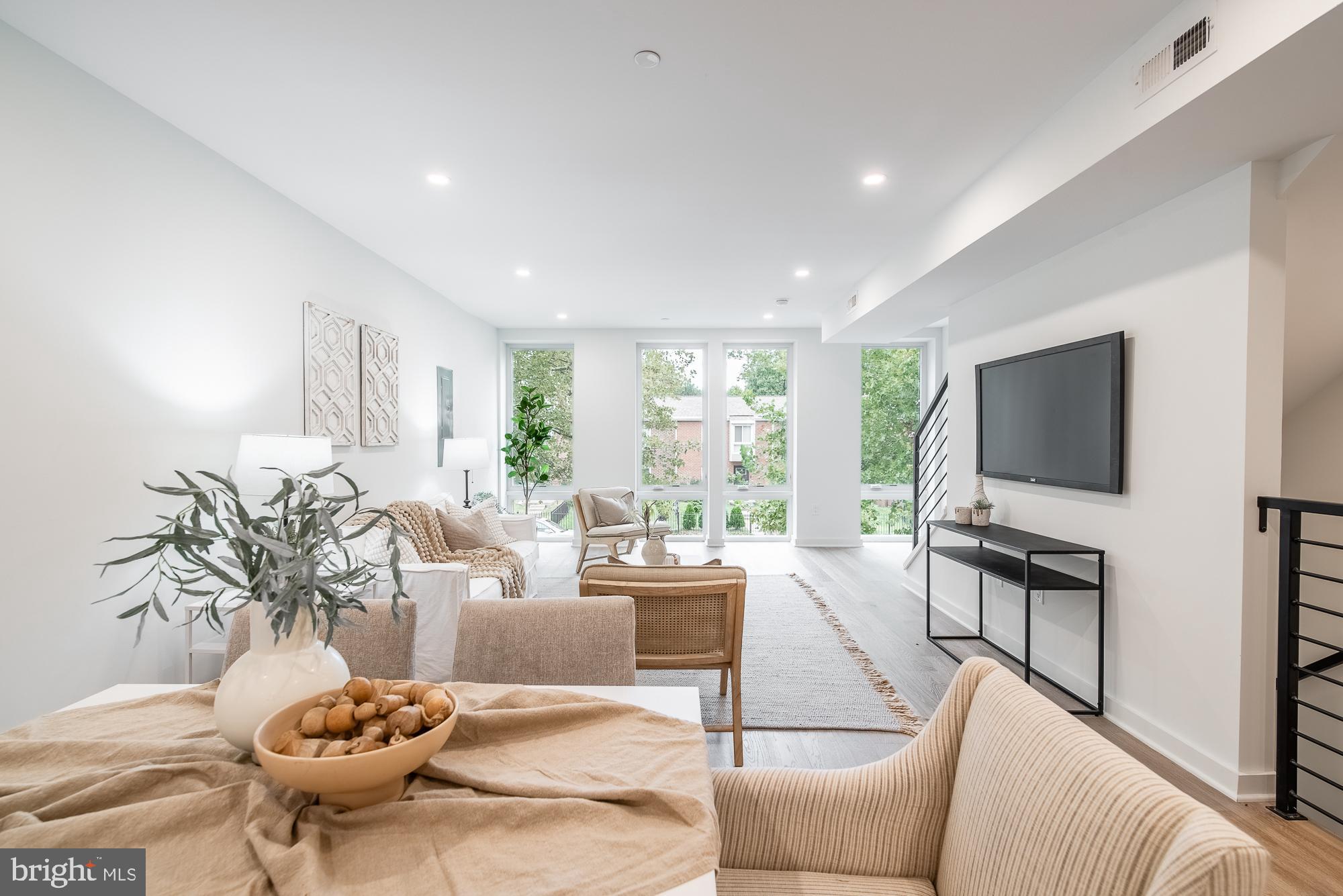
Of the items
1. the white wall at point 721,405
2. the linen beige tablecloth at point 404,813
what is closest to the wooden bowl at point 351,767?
the linen beige tablecloth at point 404,813

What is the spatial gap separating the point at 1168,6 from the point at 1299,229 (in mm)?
1122

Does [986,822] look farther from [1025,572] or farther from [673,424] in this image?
[673,424]

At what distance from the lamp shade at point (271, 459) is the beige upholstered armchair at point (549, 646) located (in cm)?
131

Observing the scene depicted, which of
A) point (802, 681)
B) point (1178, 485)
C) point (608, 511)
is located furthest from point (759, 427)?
point (1178, 485)

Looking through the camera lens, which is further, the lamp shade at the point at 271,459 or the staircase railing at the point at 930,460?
the staircase railing at the point at 930,460

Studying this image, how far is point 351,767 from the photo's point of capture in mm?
867

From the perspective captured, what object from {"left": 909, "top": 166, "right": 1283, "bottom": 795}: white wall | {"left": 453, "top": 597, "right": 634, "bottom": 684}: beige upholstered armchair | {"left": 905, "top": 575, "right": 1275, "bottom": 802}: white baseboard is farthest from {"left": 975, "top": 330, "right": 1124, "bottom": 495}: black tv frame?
{"left": 453, "top": 597, "right": 634, "bottom": 684}: beige upholstered armchair

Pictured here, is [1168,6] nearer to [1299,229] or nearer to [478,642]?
[1299,229]

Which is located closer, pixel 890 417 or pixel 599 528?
pixel 599 528

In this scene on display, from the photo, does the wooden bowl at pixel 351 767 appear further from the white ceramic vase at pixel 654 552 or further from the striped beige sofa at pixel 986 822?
the white ceramic vase at pixel 654 552

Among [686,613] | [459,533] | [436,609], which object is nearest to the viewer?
[686,613]

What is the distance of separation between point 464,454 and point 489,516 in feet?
2.27

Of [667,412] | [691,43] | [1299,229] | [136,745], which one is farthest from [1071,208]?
[667,412]

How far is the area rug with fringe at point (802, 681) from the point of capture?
2.82m
